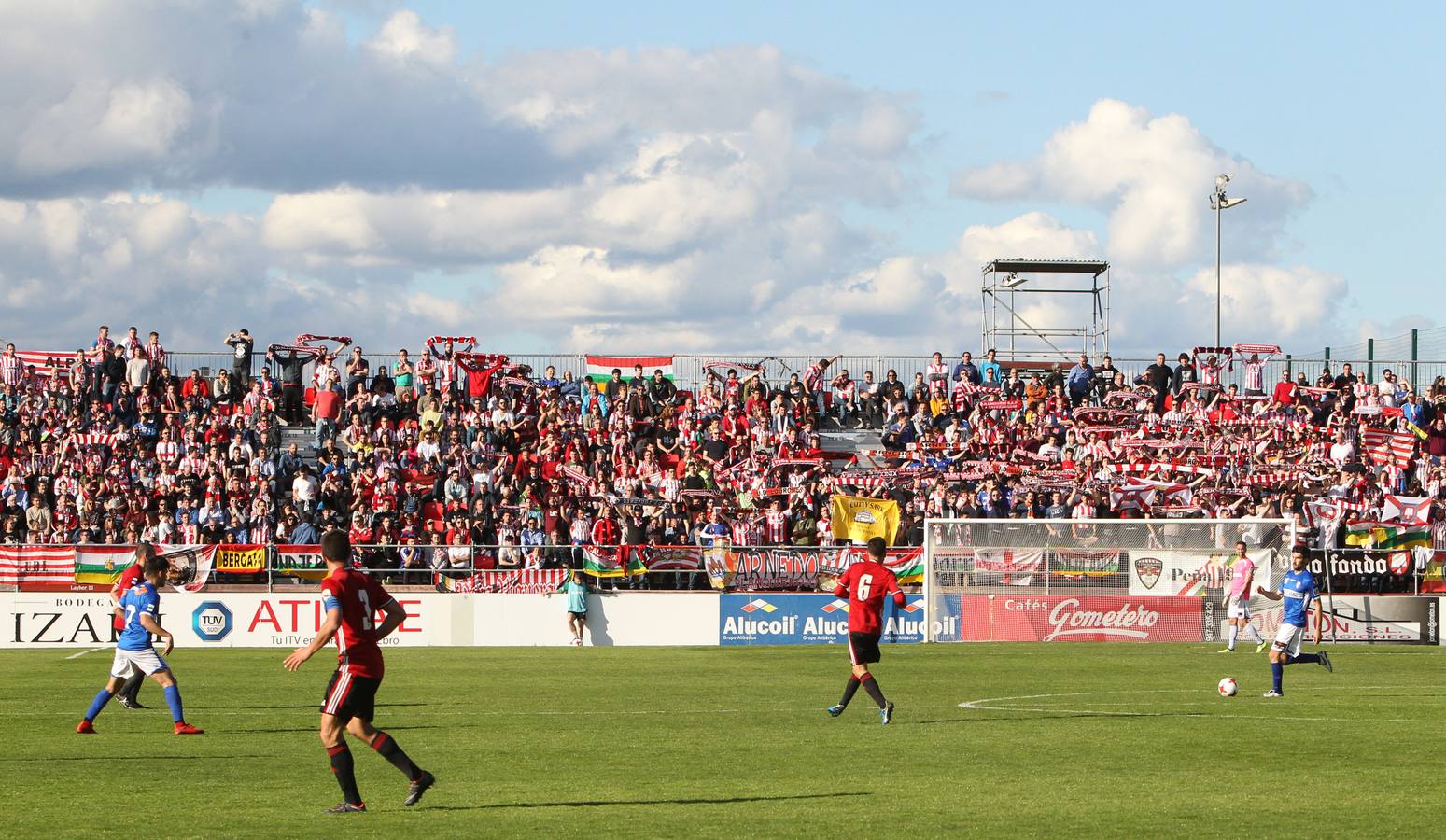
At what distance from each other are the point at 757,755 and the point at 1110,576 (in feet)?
68.1

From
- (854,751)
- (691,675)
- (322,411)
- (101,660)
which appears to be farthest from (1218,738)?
(322,411)

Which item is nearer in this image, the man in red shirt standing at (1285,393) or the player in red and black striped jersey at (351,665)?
the player in red and black striped jersey at (351,665)

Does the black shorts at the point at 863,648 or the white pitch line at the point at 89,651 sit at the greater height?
the black shorts at the point at 863,648

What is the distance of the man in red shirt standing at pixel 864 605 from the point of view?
1772 cm

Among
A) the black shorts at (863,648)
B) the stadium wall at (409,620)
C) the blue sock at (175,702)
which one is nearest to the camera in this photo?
the blue sock at (175,702)

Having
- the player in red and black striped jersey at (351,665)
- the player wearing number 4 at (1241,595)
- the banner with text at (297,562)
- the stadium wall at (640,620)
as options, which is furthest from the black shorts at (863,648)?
the banner with text at (297,562)

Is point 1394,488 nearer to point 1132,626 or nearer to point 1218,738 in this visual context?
point 1132,626

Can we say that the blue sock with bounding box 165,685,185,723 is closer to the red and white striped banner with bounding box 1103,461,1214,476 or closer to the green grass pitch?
the green grass pitch

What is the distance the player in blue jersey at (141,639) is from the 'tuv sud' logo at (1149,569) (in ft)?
71.5

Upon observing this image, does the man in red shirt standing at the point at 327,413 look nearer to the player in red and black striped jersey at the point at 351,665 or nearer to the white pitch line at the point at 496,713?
the white pitch line at the point at 496,713

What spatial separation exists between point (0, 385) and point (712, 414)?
59.3 ft

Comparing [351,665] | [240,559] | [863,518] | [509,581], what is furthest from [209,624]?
[351,665]

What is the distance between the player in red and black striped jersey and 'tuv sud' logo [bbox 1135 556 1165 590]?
25206mm

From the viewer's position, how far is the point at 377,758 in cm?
1476
